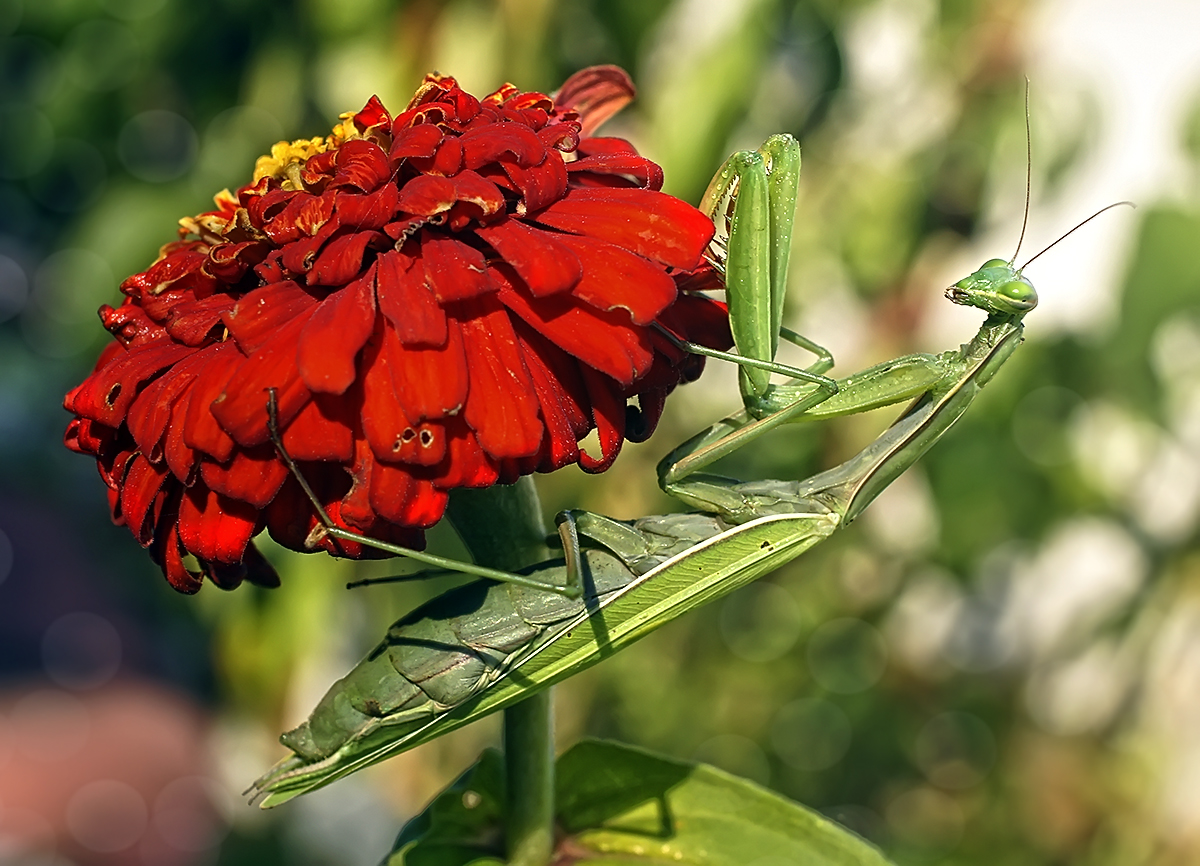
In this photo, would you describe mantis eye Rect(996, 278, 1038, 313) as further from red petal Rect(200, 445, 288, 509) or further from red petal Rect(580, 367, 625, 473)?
red petal Rect(200, 445, 288, 509)

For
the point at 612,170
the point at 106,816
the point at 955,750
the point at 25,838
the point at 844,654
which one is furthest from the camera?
the point at 106,816

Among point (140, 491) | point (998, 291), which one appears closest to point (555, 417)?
point (140, 491)

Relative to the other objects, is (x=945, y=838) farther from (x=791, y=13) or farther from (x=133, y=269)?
(x=133, y=269)

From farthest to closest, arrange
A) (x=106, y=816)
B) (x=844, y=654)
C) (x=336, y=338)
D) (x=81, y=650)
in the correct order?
(x=81, y=650) → (x=106, y=816) → (x=844, y=654) → (x=336, y=338)

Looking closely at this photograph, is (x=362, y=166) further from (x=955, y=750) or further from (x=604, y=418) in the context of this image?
(x=955, y=750)

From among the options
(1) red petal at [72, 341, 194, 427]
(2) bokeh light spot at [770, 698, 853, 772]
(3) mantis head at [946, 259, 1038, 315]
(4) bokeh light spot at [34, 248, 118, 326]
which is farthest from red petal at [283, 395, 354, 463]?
(2) bokeh light spot at [770, 698, 853, 772]

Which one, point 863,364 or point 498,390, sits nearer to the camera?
point 498,390

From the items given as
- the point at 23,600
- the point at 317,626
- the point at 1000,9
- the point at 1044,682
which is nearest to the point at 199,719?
the point at 23,600
